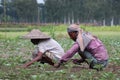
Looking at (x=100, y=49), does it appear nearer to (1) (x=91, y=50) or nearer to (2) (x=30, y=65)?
(1) (x=91, y=50)

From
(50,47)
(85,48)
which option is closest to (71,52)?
(85,48)

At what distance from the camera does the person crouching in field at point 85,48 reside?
6.16 meters

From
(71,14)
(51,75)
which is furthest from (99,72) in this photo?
(71,14)

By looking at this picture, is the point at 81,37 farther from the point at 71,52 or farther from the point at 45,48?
the point at 45,48

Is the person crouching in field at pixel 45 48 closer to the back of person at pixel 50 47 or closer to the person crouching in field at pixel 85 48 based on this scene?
the back of person at pixel 50 47

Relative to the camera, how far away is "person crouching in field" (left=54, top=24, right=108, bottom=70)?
616 centimetres

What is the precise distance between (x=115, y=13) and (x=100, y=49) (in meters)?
65.0

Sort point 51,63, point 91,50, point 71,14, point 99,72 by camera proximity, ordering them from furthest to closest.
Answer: point 71,14
point 51,63
point 91,50
point 99,72

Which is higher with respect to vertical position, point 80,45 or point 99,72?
point 80,45

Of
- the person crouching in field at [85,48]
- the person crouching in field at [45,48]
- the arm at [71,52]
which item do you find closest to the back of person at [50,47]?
the person crouching in field at [45,48]

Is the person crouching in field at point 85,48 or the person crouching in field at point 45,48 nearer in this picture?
the person crouching in field at point 85,48

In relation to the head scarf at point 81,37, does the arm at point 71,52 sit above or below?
below

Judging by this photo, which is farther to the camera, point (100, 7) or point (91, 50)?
point (100, 7)

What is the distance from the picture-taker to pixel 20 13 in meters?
77.4
